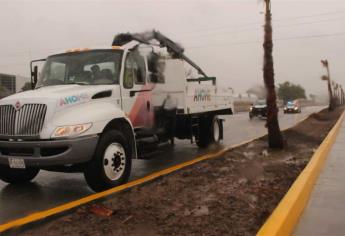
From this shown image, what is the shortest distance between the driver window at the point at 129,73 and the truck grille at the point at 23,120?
74.7 inches

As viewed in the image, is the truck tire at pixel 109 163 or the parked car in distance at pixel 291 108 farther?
the parked car in distance at pixel 291 108

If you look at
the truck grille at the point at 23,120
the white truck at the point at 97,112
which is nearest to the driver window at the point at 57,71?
the white truck at the point at 97,112

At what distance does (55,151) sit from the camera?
691 cm

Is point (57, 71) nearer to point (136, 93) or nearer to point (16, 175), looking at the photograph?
point (136, 93)

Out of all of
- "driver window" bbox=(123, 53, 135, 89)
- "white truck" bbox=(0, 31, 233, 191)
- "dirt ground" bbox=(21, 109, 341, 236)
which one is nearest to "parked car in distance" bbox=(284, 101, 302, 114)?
"white truck" bbox=(0, 31, 233, 191)

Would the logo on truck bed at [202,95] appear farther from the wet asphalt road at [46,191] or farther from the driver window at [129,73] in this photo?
the driver window at [129,73]

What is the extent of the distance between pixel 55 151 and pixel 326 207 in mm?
3898

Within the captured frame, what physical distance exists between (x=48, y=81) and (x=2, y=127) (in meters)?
1.58

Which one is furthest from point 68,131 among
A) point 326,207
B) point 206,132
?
point 206,132

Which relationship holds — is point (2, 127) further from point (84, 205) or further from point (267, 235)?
point (267, 235)

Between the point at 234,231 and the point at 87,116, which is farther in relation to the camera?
the point at 87,116

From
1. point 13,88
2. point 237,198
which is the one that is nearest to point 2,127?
point 237,198

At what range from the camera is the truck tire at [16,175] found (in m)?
8.04

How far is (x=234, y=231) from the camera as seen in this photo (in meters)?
4.98
